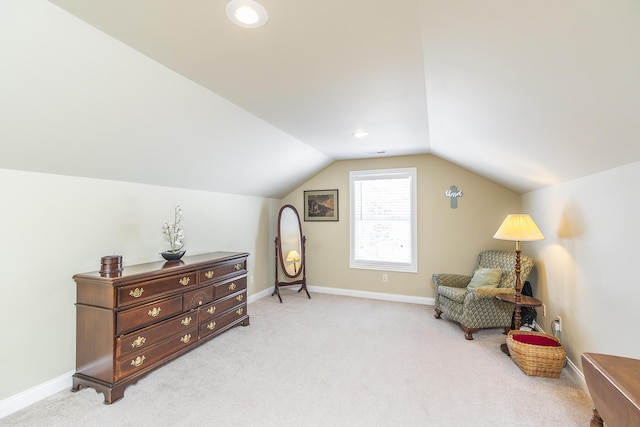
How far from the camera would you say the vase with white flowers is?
308cm

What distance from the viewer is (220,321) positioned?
3.23 meters

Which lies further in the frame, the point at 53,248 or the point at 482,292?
the point at 482,292

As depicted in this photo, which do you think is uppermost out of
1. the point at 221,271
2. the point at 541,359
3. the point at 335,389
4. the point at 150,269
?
the point at 150,269

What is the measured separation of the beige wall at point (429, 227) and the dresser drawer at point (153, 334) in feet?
8.78

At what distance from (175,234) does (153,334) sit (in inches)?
44.7

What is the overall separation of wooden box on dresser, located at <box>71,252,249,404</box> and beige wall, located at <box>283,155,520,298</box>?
2463 millimetres

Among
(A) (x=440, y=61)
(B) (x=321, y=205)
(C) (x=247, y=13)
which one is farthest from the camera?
(B) (x=321, y=205)

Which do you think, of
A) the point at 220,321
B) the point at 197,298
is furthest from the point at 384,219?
the point at 197,298

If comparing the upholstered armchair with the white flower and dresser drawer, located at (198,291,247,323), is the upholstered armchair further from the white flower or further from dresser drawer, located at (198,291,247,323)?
the white flower

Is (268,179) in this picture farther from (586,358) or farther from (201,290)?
(586,358)

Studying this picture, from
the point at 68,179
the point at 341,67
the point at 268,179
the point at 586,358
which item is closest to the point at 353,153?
the point at 268,179

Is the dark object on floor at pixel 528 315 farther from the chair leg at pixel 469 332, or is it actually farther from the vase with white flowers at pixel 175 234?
the vase with white flowers at pixel 175 234

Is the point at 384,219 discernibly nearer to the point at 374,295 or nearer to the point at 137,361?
the point at 374,295

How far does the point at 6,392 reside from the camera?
78.7 inches
